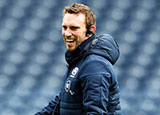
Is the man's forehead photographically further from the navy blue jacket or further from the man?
the navy blue jacket

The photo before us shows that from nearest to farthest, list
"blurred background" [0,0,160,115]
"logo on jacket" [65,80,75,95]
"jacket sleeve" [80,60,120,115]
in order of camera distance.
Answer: "jacket sleeve" [80,60,120,115], "logo on jacket" [65,80,75,95], "blurred background" [0,0,160,115]

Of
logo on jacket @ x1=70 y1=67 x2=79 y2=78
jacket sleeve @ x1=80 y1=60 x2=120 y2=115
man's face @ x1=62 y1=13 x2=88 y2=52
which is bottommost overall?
jacket sleeve @ x1=80 y1=60 x2=120 y2=115

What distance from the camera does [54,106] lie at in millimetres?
2346

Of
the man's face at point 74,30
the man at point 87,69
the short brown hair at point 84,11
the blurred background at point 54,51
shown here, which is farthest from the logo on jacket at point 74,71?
the blurred background at point 54,51

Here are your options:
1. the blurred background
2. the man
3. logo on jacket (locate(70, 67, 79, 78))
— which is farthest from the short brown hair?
the blurred background

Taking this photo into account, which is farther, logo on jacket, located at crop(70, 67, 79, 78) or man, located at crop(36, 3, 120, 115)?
logo on jacket, located at crop(70, 67, 79, 78)

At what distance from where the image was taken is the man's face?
1.99m

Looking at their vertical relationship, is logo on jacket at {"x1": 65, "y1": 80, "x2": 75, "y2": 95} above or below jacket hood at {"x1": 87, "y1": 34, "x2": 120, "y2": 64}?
below

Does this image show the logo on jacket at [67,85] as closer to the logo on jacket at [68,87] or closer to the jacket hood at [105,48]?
the logo on jacket at [68,87]

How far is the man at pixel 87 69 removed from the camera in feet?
6.08

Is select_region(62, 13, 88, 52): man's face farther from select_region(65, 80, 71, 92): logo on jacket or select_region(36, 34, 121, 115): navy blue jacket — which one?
select_region(65, 80, 71, 92): logo on jacket

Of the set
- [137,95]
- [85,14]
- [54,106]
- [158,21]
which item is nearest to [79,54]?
[85,14]

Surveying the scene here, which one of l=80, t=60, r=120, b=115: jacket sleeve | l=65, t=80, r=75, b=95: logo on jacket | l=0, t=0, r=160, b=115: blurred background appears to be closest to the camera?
l=80, t=60, r=120, b=115: jacket sleeve

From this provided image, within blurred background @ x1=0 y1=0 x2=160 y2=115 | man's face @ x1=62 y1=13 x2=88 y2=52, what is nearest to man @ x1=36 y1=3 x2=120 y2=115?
man's face @ x1=62 y1=13 x2=88 y2=52
